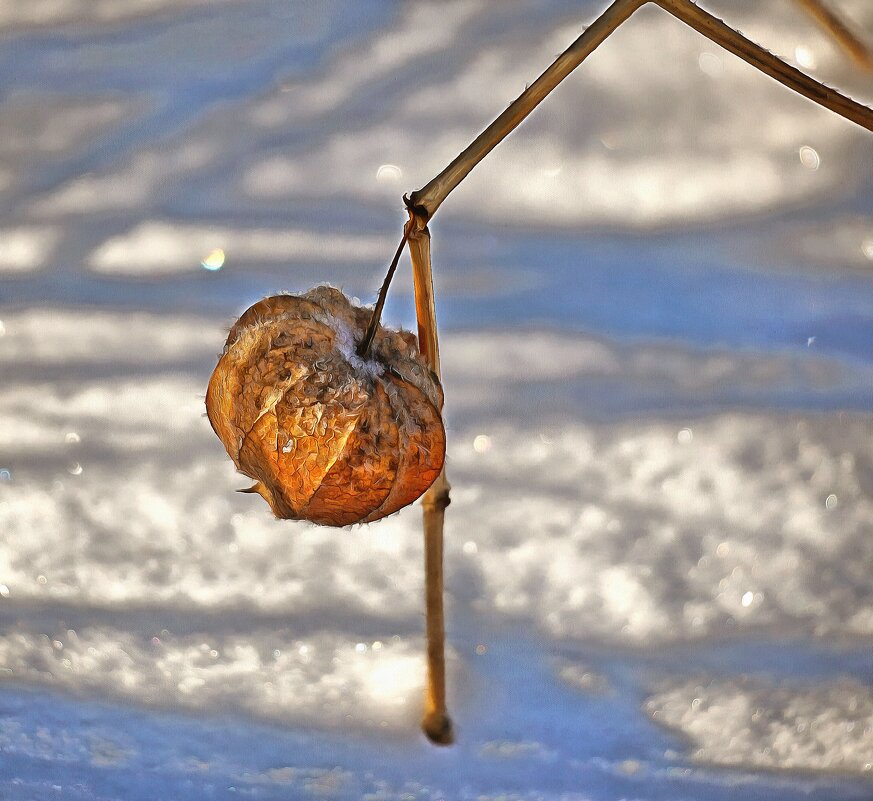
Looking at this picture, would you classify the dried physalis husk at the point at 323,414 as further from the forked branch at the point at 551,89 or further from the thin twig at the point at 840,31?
the thin twig at the point at 840,31

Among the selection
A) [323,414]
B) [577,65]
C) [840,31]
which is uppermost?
[840,31]

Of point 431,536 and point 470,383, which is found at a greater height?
point 470,383

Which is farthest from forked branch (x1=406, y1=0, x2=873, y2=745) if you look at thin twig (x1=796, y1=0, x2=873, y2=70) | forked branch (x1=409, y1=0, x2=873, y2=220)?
thin twig (x1=796, y1=0, x2=873, y2=70)

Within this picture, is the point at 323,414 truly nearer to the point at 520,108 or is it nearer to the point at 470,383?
the point at 520,108

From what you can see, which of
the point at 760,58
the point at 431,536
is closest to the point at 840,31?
the point at 760,58

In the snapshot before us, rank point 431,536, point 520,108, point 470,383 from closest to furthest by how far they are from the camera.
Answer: point 520,108, point 431,536, point 470,383

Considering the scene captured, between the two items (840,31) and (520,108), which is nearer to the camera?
(520,108)

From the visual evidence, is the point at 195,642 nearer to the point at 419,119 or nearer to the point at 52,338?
the point at 52,338
